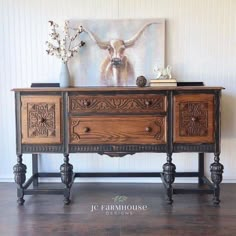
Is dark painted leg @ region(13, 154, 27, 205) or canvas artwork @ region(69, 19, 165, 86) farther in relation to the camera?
canvas artwork @ region(69, 19, 165, 86)

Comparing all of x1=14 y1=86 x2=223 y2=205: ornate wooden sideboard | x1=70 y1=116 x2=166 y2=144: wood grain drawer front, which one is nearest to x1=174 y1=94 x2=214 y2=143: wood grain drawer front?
x1=14 y1=86 x2=223 y2=205: ornate wooden sideboard

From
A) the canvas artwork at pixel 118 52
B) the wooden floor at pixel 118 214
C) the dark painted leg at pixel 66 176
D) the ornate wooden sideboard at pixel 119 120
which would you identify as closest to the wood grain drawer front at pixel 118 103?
the ornate wooden sideboard at pixel 119 120

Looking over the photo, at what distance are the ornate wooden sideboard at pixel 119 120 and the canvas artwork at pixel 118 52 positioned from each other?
55cm

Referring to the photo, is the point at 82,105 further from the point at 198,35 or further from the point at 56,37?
the point at 198,35

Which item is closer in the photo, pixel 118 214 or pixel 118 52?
pixel 118 214

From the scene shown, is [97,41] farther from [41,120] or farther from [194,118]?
[194,118]

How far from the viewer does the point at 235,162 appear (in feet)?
11.9

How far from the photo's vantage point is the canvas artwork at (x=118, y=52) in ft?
11.3

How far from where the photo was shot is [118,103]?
298 cm

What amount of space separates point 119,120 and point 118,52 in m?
0.81

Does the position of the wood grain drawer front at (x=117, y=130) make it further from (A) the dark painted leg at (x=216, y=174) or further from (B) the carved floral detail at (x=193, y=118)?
(A) the dark painted leg at (x=216, y=174)

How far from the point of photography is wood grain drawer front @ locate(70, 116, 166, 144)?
2982 millimetres

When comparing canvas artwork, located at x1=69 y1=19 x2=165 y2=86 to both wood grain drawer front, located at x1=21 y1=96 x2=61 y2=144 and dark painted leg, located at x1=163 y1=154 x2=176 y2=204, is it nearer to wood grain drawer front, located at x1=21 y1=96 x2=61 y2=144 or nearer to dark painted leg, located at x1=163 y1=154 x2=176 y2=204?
wood grain drawer front, located at x1=21 y1=96 x2=61 y2=144

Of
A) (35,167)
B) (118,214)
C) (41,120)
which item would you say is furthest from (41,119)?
(118,214)
